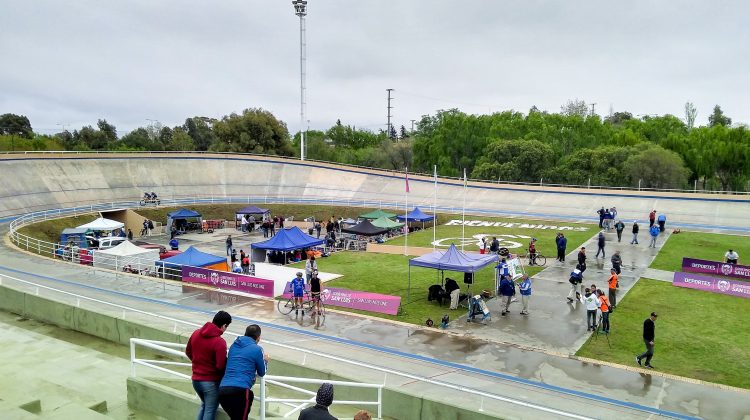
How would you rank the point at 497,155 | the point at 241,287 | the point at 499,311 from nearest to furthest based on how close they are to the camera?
the point at 499,311, the point at 241,287, the point at 497,155

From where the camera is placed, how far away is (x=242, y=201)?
53.6 meters

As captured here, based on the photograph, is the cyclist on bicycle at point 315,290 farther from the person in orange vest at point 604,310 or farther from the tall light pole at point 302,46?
the tall light pole at point 302,46

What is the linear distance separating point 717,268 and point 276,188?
43.3 m

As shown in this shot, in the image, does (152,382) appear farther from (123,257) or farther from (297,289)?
(123,257)

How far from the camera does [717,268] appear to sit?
82.0 ft

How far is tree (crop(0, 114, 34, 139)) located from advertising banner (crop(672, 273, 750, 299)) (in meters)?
131

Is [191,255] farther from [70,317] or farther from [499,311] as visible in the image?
[499,311]

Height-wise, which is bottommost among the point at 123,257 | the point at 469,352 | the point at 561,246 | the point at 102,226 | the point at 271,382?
the point at 469,352

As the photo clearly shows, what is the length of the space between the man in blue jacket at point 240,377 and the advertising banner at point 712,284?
73.3 feet

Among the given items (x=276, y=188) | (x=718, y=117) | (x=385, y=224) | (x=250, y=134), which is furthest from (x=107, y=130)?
(x=718, y=117)

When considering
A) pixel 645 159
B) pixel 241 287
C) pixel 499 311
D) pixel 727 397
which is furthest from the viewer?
pixel 645 159

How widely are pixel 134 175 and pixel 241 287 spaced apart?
129ft

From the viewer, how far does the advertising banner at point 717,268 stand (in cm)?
2428

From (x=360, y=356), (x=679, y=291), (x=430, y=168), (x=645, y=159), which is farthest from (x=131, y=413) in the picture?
(x=430, y=168)
